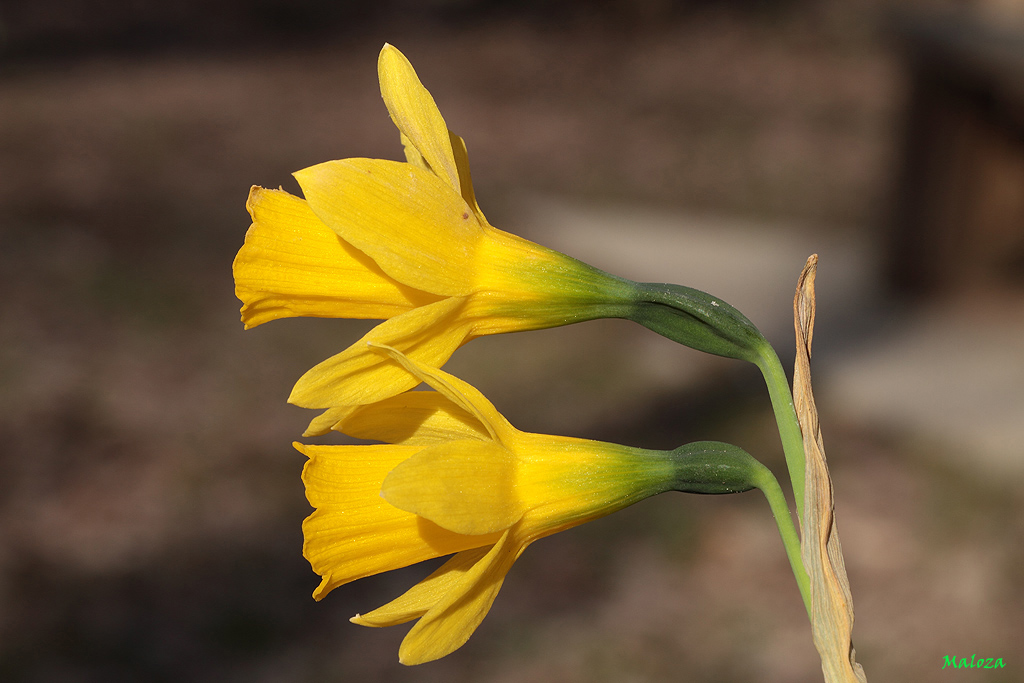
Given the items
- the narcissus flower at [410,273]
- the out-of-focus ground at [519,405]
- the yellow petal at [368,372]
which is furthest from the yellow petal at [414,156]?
the out-of-focus ground at [519,405]

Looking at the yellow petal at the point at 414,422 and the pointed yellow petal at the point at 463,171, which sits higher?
the pointed yellow petal at the point at 463,171

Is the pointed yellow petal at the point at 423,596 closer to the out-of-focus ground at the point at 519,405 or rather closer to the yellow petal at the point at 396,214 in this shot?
the yellow petal at the point at 396,214

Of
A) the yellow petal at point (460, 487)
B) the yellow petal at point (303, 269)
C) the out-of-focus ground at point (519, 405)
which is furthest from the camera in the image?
the out-of-focus ground at point (519, 405)

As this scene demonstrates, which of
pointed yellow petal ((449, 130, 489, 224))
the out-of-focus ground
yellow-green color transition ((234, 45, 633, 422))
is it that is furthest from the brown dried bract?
the out-of-focus ground

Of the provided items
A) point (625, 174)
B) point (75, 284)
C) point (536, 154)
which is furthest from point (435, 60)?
point (75, 284)

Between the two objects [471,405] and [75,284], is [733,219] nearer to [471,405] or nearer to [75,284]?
[75,284]

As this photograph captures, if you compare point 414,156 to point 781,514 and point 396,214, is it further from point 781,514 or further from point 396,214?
point 781,514

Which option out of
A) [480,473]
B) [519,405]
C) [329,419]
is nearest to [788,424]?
[480,473]

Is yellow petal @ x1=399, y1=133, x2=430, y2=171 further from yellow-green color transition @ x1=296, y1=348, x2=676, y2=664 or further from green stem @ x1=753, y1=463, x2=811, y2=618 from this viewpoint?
green stem @ x1=753, y1=463, x2=811, y2=618
